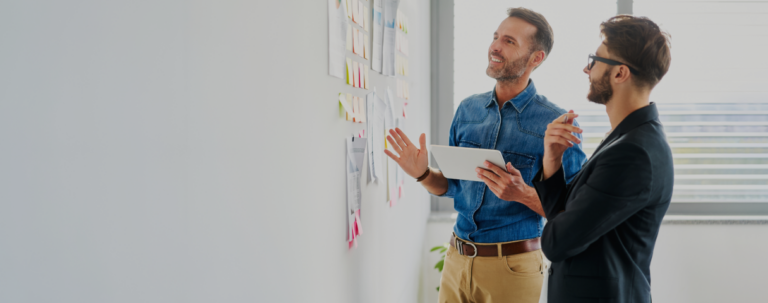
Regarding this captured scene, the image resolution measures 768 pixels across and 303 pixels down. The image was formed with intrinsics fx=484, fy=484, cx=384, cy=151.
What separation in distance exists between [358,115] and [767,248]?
2.85 metres

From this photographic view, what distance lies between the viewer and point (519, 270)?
4.79 feet

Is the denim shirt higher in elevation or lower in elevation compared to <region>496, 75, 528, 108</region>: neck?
lower

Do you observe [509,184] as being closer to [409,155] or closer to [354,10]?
[409,155]

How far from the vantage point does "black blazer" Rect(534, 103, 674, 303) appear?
38.0 inches

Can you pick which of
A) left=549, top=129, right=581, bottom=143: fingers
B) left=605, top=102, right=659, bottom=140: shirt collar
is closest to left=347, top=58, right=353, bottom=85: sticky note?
left=549, top=129, right=581, bottom=143: fingers

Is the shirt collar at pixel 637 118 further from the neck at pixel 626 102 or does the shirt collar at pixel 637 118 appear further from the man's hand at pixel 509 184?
the man's hand at pixel 509 184

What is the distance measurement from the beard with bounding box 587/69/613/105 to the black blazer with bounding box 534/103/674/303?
84 millimetres

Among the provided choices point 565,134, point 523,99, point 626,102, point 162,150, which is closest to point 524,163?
point 523,99

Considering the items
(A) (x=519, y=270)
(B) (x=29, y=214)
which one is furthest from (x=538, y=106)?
(B) (x=29, y=214)

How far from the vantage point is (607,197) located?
97cm

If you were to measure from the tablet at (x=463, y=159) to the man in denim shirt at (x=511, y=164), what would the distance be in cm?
11

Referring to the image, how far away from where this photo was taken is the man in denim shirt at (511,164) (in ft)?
4.79

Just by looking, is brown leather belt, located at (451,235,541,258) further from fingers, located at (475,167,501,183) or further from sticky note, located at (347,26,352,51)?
sticky note, located at (347,26,352,51)

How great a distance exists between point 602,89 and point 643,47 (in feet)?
0.40
